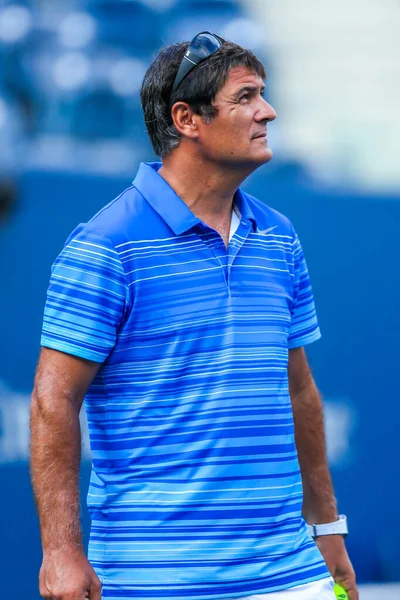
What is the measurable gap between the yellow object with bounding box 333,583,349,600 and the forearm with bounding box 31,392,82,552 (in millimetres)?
644

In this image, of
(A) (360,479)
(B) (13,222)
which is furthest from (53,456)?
(A) (360,479)

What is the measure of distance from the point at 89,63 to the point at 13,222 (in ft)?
2.06

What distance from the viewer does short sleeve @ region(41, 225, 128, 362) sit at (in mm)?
1804

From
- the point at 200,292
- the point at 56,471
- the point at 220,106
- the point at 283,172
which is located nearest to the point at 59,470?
the point at 56,471

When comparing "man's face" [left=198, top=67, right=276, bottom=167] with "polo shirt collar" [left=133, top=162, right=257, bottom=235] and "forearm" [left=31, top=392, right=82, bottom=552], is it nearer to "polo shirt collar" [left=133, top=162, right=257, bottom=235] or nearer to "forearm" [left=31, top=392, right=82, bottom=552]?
Result: "polo shirt collar" [left=133, top=162, right=257, bottom=235]

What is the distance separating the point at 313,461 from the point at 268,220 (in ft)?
1.78

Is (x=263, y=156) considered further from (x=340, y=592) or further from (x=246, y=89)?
(x=340, y=592)

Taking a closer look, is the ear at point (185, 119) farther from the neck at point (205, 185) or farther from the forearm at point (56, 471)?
the forearm at point (56, 471)

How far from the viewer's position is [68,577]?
171cm

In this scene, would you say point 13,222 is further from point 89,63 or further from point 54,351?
point 54,351

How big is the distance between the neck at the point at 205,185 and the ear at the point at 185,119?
0.05 metres

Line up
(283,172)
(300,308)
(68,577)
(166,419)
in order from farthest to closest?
(283,172), (300,308), (166,419), (68,577)

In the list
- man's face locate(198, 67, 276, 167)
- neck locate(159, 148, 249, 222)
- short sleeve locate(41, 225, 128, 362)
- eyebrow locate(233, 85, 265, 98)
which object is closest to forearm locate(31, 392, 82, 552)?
short sleeve locate(41, 225, 128, 362)

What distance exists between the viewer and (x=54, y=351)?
5.99 ft
